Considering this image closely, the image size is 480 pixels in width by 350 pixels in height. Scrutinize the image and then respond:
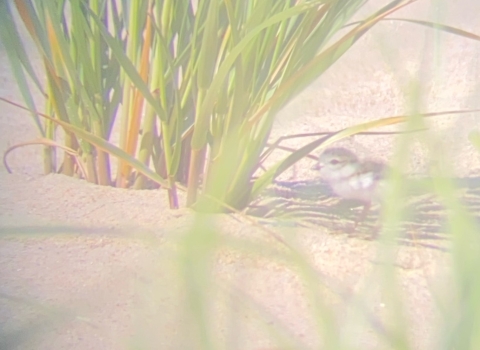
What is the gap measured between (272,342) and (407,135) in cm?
25

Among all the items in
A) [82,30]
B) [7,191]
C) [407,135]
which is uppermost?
[82,30]

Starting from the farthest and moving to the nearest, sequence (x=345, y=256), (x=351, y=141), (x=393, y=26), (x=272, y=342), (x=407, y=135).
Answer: (x=351, y=141) < (x=393, y=26) < (x=345, y=256) < (x=272, y=342) < (x=407, y=135)

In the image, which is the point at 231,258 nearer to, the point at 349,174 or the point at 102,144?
the point at 102,144

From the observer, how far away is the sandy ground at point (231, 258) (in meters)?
0.62

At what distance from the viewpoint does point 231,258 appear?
76 cm

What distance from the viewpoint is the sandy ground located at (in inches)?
24.4

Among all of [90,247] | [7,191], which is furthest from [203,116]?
[7,191]

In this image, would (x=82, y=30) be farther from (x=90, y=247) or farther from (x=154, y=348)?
(x=154, y=348)

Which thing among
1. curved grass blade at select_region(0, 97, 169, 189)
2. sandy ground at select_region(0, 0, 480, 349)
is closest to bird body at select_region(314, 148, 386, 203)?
sandy ground at select_region(0, 0, 480, 349)

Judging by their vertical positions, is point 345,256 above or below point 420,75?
below

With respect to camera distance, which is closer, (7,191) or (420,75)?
(420,75)

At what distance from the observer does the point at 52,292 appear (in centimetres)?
89

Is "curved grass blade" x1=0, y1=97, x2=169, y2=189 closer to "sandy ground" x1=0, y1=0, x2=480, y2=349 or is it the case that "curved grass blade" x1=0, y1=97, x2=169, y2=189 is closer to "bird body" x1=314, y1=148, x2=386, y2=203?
"sandy ground" x1=0, y1=0, x2=480, y2=349

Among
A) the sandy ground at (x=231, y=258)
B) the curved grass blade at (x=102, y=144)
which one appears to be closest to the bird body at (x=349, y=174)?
the sandy ground at (x=231, y=258)
